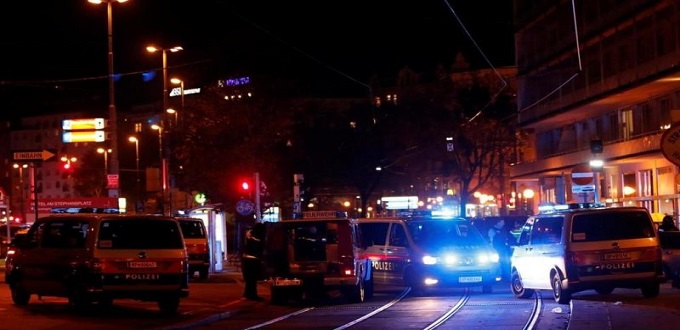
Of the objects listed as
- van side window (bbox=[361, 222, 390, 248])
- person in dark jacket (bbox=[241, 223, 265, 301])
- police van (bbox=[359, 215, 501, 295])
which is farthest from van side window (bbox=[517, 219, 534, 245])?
person in dark jacket (bbox=[241, 223, 265, 301])

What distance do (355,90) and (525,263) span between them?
374ft

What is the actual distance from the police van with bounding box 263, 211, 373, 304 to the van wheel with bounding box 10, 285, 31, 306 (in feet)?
17.0

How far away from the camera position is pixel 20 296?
21031mm

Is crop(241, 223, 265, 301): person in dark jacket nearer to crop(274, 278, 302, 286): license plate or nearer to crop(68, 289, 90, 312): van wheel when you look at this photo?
crop(274, 278, 302, 286): license plate

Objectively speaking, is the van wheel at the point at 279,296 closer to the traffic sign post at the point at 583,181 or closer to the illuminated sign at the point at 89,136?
the traffic sign post at the point at 583,181

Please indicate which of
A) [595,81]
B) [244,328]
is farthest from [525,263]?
[595,81]

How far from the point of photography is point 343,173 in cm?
7112

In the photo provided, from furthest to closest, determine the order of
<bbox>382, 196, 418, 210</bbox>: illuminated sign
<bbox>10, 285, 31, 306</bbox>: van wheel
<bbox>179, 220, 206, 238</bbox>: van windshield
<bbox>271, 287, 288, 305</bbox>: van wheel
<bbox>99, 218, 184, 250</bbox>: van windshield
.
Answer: <bbox>382, 196, 418, 210</bbox>: illuminated sign, <bbox>179, 220, 206, 238</bbox>: van windshield, <bbox>271, 287, 288, 305</bbox>: van wheel, <bbox>10, 285, 31, 306</bbox>: van wheel, <bbox>99, 218, 184, 250</bbox>: van windshield

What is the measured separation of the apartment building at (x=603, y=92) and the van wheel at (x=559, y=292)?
501 inches

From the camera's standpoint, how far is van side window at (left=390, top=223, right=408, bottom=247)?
1009 inches

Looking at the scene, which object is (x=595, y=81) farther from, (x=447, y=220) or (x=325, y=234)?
(x=325, y=234)

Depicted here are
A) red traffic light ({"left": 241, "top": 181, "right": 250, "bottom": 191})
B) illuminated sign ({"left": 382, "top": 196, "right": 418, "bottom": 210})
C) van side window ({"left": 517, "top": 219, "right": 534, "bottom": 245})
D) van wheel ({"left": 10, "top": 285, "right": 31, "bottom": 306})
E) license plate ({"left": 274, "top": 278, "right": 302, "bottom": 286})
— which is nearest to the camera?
van wheel ({"left": 10, "top": 285, "right": 31, "bottom": 306})

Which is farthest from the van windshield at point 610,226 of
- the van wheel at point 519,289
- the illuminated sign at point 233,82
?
the illuminated sign at point 233,82

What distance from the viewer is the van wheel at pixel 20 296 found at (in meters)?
Answer: 20.9
